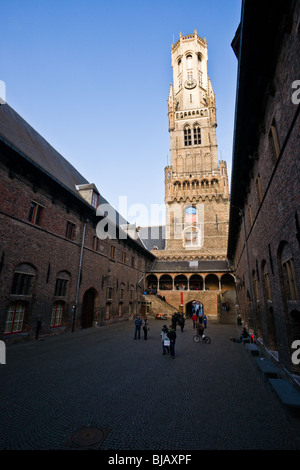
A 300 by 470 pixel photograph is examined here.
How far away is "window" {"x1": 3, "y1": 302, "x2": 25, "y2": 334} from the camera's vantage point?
1168 centimetres

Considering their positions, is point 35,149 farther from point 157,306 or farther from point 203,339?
point 157,306

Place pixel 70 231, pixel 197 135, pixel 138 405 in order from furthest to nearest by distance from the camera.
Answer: pixel 197 135 < pixel 70 231 < pixel 138 405

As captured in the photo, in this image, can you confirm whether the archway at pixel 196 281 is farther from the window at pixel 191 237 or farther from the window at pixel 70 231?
the window at pixel 70 231

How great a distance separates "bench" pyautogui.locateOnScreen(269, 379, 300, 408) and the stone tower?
111ft

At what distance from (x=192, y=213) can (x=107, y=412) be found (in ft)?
137

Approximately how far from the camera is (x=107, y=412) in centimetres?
500

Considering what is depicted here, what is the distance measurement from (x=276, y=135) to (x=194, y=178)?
4068 centimetres

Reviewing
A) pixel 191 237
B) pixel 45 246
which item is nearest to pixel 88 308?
pixel 45 246

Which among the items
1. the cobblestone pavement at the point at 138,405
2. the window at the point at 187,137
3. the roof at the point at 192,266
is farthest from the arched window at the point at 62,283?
the window at the point at 187,137

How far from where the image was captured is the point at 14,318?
Answer: 39.7 feet

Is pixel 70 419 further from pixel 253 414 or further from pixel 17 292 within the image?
pixel 17 292

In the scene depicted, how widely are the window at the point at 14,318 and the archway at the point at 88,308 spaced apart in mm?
6574

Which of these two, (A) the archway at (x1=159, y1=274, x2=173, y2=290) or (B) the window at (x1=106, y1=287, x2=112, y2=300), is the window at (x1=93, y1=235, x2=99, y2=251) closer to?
(B) the window at (x1=106, y1=287, x2=112, y2=300)
